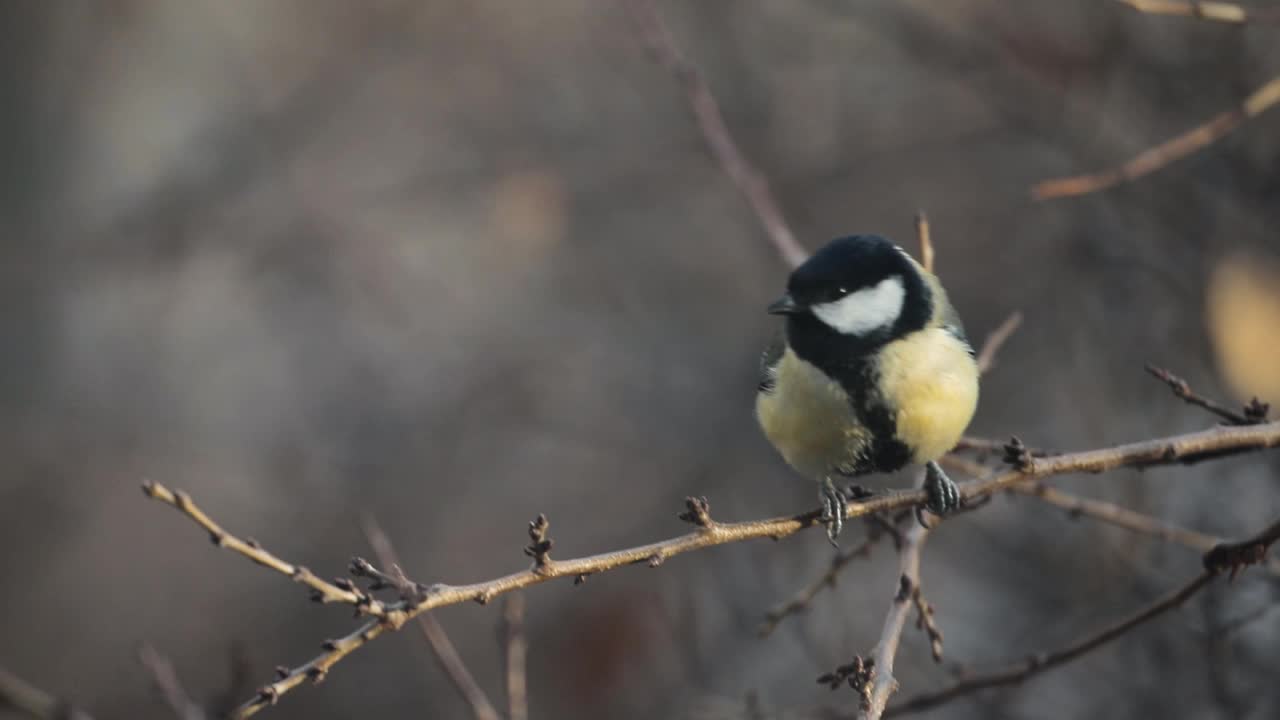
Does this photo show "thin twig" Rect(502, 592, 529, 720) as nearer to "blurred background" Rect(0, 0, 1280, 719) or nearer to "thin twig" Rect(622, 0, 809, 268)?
"thin twig" Rect(622, 0, 809, 268)

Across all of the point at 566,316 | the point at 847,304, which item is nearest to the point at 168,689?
the point at 847,304

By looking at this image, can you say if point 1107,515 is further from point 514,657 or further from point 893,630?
point 514,657

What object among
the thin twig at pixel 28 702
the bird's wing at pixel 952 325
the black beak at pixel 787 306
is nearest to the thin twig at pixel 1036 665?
the bird's wing at pixel 952 325

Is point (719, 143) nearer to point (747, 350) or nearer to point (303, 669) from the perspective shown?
point (303, 669)

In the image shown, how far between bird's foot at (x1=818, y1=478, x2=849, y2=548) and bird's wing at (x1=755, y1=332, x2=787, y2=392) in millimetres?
229

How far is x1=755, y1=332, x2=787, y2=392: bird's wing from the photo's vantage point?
2.57 m

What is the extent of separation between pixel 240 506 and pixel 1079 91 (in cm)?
462

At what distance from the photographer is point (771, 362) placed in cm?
263

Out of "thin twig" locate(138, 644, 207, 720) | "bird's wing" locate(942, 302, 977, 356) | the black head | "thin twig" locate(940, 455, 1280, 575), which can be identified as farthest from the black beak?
"thin twig" locate(138, 644, 207, 720)

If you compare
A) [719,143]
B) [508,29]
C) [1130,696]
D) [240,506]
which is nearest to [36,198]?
[240,506]

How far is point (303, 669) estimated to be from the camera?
1.42 m

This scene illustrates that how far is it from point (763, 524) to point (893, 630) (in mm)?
274

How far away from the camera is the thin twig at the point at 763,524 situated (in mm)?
1493

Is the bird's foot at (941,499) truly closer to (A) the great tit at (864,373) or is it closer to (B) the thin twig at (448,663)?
(A) the great tit at (864,373)
